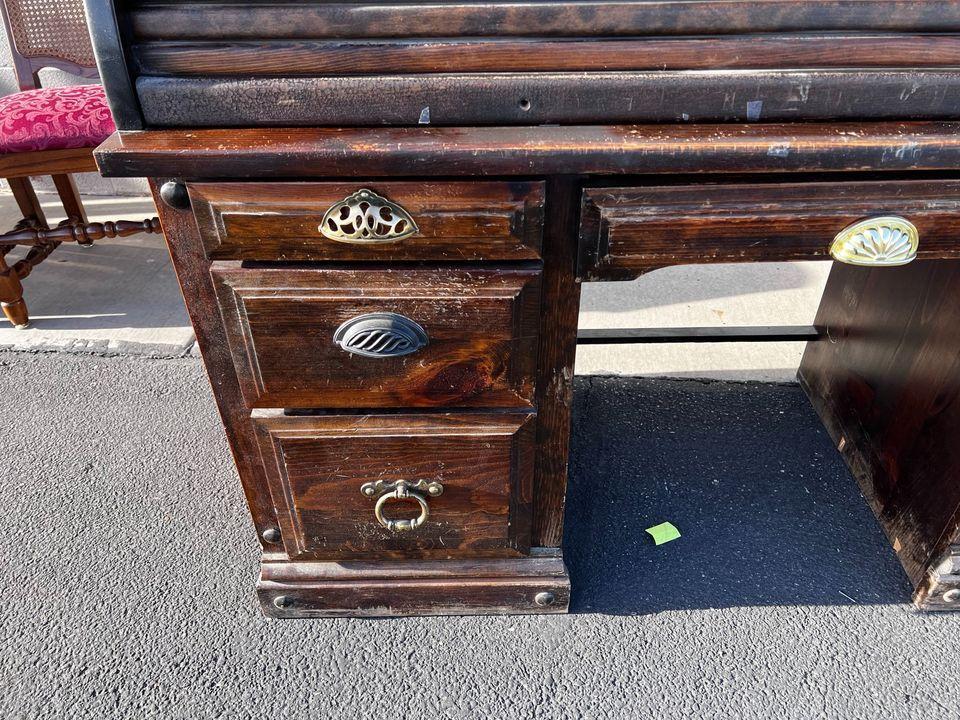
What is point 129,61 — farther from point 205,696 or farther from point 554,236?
point 205,696

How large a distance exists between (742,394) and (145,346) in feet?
5.67

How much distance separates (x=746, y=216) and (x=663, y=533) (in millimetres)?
807

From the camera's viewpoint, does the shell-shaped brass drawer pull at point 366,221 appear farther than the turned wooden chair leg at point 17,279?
No

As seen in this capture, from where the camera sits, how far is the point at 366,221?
0.83m

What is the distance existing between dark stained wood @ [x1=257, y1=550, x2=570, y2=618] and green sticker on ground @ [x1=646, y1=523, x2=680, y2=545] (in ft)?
0.91

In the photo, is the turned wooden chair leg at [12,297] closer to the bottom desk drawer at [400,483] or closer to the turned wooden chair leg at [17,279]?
the turned wooden chair leg at [17,279]

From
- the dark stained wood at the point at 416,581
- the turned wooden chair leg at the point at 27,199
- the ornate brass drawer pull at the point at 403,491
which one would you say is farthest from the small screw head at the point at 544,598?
the turned wooden chair leg at the point at 27,199

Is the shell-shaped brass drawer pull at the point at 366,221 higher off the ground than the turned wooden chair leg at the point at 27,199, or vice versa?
the shell-shaped brass drawer pull at the point at 366,221

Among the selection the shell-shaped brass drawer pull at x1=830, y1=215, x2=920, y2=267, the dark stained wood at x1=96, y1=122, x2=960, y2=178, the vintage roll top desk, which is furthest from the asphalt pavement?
the dark stained wood at x1=96, y1=122, x2=960, y2=178

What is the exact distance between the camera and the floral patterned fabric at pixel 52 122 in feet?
6.10

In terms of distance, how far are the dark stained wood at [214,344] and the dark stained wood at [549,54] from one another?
0.17m

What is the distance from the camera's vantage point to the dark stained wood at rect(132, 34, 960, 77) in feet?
2.65

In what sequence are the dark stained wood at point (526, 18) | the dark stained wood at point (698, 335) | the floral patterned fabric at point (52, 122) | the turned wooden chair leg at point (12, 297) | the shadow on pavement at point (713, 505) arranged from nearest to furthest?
the dark stained wood at point (526, 18) < the shadow on pavement at point (713, 505) < the dark stained wood at point (698, 335) < the floral patterned fabric at point (52, 122) < the turned wooden chair leg at point (12, 297)

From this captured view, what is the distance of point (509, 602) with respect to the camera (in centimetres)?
127
